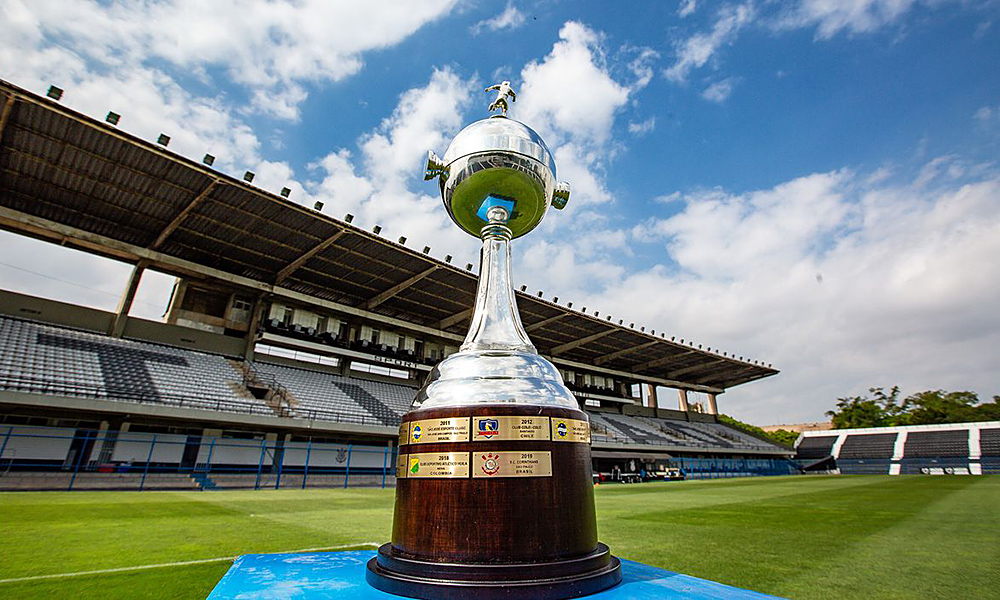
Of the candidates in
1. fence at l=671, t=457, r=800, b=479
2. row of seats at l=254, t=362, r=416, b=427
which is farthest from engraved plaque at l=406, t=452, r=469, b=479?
fence at l=671, t=457, r=800, b=479

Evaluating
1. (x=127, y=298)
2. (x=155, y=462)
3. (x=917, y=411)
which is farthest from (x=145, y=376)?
(x=917, y=411)

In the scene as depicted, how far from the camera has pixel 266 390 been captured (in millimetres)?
18703

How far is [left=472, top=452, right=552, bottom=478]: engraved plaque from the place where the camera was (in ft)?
7.08

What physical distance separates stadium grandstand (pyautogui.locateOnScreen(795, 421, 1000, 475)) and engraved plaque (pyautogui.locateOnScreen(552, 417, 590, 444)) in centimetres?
4497

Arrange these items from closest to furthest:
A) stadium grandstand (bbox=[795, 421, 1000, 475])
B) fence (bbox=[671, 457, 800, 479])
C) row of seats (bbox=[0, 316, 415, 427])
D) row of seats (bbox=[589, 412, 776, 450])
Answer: row of seats (bbox=[0, 316, 415, 427])
row of seats (bbox=[589, 412, 776, 450])
fence (bbox=[671, 457, 800, 479])
stadium grandstand (bbox=[795, 421, 1000, 475])

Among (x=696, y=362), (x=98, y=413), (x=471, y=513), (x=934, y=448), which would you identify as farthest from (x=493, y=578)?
(x=934, y=448)

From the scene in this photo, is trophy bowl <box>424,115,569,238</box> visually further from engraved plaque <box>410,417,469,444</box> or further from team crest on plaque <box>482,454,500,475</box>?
team crest on plaque <box>482,454,500,475</box>

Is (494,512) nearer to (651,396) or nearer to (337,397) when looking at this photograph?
(337,397)

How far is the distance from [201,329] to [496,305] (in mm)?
21243

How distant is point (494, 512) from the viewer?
6.86 feet

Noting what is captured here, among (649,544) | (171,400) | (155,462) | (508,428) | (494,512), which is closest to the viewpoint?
(494,512)

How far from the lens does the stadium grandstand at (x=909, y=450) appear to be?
3400cm

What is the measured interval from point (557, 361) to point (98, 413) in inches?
935

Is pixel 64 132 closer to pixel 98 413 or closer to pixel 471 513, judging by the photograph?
pixel 98 413
